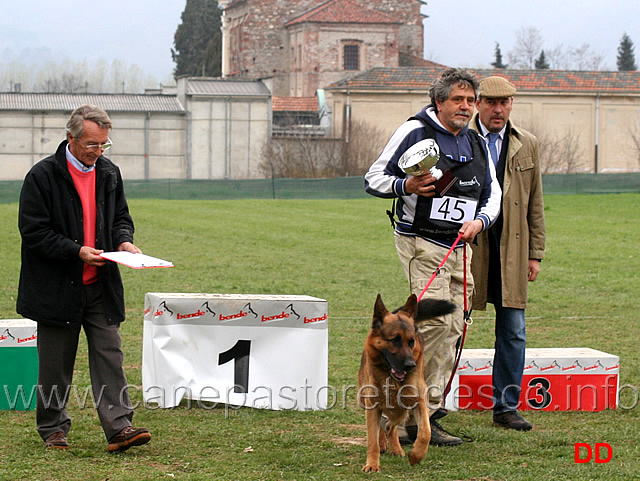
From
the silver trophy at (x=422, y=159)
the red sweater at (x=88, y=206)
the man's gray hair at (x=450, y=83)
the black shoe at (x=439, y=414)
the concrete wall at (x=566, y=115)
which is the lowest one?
the black shoe at (x=439, y=414)

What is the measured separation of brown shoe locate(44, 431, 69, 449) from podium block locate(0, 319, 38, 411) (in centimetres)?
105

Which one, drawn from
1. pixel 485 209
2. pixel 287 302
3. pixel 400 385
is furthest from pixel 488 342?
pixel 400 385

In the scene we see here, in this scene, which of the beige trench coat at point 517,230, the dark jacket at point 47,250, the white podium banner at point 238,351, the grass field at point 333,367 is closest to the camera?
the grass field at point 333,367

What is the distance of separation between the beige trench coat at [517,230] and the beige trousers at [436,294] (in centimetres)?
53

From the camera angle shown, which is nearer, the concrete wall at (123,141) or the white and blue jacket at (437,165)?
the white and blue jacket at (437,165)

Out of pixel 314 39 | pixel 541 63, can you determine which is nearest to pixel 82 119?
pixel 314 39

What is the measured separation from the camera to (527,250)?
6699 millimetres

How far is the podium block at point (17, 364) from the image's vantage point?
6.93 meters

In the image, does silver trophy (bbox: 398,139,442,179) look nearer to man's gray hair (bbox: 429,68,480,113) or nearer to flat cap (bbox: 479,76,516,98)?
man's gray hair (bbox: 429,68,480,113)

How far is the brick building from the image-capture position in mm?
77250

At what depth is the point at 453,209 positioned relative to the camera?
238 inches

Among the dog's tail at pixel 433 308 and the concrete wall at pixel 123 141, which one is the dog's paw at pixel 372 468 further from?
the concrete wall at pixel 123 141

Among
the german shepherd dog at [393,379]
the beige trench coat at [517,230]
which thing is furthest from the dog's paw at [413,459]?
the beige trench coat at [517,230]

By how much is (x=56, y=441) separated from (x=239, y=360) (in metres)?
1.72
